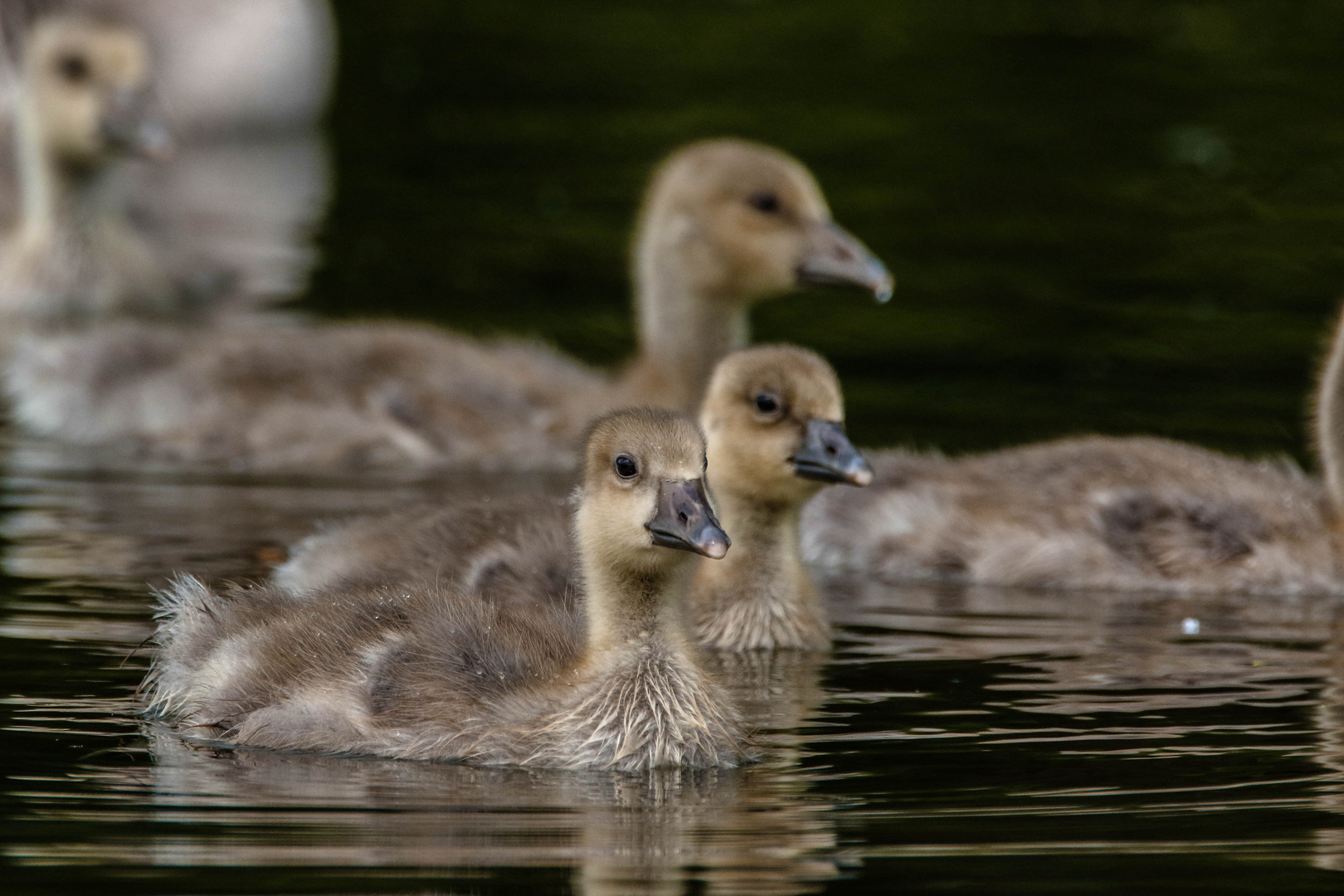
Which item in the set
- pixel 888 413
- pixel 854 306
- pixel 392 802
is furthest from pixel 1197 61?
pixel 392 802

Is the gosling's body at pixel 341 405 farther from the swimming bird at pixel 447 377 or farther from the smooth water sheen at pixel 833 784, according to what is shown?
the smooth water sheen at pixel 833 784

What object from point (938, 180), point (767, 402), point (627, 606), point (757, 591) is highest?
point (938, 180)

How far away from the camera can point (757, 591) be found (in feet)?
29.3

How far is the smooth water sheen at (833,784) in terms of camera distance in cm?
611

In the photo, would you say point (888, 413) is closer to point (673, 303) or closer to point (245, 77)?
point (673, 303)

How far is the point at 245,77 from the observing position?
23.6 m

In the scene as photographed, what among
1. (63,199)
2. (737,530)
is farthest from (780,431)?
(63,199)

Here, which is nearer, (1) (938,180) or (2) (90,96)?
(2) (90,96)

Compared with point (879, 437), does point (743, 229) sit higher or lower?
higher

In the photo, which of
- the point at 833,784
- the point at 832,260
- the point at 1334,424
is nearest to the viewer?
the point at 833,784

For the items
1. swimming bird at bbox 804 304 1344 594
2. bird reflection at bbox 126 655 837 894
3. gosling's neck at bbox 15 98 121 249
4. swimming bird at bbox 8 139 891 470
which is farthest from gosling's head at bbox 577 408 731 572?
gosling's neck at bbox 15 98 121 249

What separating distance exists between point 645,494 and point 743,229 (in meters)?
4.83

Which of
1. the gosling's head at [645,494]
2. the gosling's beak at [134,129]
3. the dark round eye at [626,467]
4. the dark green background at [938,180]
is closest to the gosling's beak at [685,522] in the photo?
the gosling's head at [645,494]

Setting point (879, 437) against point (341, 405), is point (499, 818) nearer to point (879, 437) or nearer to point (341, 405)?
point (341, 405)
